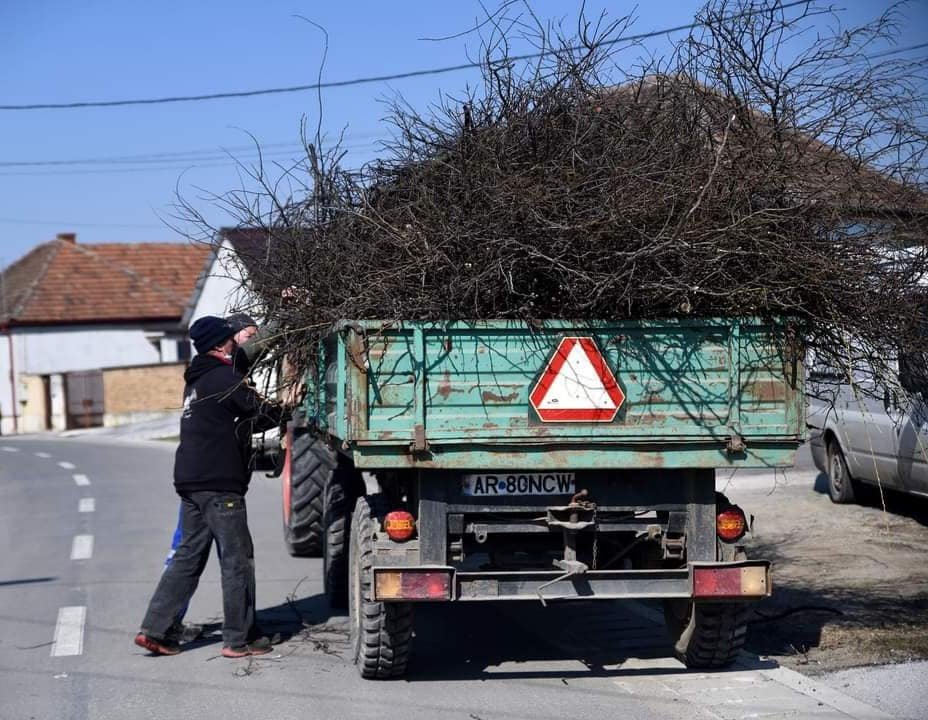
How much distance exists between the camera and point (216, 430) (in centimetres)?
695

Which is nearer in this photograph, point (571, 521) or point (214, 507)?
point (571, 521)

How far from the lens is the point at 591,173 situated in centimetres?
584

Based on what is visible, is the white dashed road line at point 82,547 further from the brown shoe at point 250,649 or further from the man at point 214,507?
the brown shoe at point 250,649

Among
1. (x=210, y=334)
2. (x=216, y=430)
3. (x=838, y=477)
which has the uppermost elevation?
(x=210, y=334)

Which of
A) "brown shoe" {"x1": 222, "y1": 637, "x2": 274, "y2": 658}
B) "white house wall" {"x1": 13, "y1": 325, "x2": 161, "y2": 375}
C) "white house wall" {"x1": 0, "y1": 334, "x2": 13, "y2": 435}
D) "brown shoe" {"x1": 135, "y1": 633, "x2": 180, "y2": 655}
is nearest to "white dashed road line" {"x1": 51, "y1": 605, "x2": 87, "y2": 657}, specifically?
"brown shoe" {"x1": 135, "y1": 633, "x2": 180, "y2": 655}

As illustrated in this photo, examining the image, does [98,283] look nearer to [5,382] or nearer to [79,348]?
[79,348]

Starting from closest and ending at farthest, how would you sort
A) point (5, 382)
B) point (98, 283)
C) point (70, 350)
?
1. point (5, 382)
2. point (70, 350)
3. point (98, 283)

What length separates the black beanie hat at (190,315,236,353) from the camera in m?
7.06

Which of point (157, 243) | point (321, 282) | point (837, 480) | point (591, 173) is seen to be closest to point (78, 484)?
point (837, 480)

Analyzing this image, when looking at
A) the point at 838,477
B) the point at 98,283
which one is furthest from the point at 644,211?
the point at 98,283

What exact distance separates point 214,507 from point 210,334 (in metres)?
1.03

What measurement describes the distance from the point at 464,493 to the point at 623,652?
1.75m

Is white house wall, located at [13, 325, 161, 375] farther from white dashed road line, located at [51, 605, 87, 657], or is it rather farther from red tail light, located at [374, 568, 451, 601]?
red tail light, located at [374, 568, 451, 601]

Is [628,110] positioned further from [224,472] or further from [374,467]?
[224,472]
